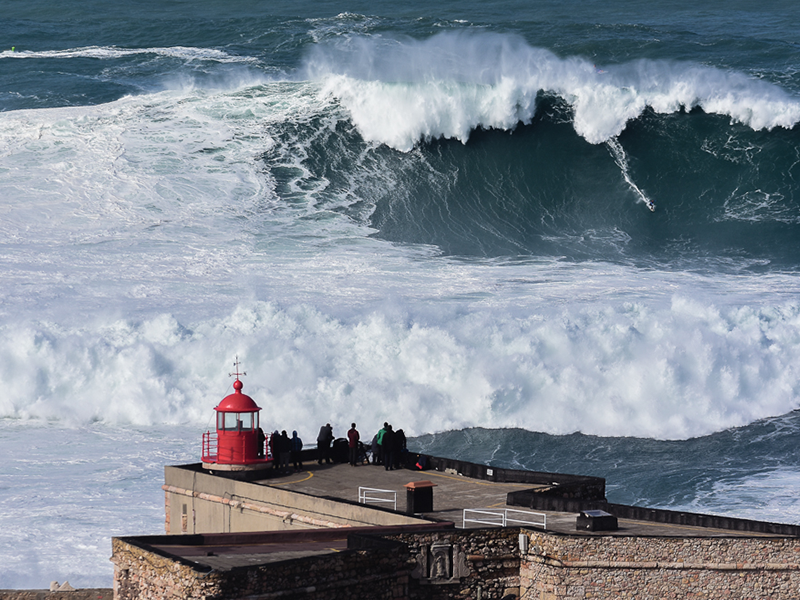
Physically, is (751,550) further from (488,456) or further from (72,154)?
(72,154)

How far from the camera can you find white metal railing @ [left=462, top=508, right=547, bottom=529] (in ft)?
44.8

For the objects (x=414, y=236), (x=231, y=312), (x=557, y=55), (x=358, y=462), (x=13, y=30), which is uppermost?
(x=13, y=30)

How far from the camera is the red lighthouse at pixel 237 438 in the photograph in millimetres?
16109

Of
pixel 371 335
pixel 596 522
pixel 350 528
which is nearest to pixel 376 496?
pixel 350 528

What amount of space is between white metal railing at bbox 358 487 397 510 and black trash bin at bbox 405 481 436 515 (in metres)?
0.50

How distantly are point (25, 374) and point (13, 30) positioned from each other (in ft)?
103

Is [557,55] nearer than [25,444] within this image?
No

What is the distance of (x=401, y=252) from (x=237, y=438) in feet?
59.9

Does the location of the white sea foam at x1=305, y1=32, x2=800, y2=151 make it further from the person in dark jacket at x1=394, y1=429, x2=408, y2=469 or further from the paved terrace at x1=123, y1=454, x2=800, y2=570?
the paved terrace at x1=123, y1=454, x2=800, y2=570

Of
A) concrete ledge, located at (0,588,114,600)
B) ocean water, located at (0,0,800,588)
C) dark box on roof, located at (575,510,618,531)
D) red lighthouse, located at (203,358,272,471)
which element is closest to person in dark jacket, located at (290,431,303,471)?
red lighthouse, located at (203,358,272,471)

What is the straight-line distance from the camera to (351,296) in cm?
2991

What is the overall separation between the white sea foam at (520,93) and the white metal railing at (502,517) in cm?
2813

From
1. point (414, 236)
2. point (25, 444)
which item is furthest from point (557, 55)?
point (25, 444)

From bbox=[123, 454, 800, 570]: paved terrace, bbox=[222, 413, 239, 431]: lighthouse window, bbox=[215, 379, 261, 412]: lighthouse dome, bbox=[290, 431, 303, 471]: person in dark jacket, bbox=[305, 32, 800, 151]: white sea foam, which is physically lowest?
bbox=[123, 454, 800, 570]: paved terrace
